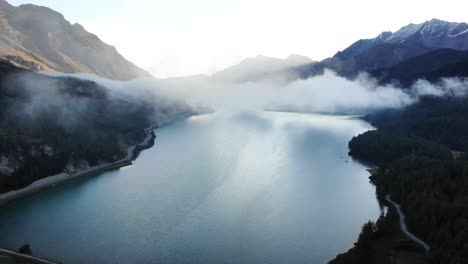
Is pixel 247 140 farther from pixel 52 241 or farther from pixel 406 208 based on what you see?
pixel 52 241

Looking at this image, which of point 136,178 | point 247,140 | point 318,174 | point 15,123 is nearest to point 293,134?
point 247,140

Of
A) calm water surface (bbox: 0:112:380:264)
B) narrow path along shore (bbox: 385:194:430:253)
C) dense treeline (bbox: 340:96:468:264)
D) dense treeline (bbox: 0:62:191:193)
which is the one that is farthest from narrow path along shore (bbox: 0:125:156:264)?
dense treeline (bbox: 340:96:468:264)

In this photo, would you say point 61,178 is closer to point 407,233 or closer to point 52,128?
point 52,128

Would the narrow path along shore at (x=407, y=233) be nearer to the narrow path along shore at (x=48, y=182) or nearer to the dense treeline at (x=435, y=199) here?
the dense treeline at (x=435, y=199)

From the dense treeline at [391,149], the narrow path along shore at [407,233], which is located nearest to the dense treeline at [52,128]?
the dense treeline at [391,149]

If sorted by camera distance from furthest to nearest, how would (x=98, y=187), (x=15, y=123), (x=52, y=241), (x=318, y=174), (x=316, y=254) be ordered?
(x=15, y=123) → (x=318, y=174) → (x=98, y=187) → (x=52, y=241) → (x=316, y=254)

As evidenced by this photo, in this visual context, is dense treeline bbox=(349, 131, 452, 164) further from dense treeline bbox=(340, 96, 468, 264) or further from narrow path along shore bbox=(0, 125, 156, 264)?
narrow path along shore bbox=(0, 125, 156, 264)
